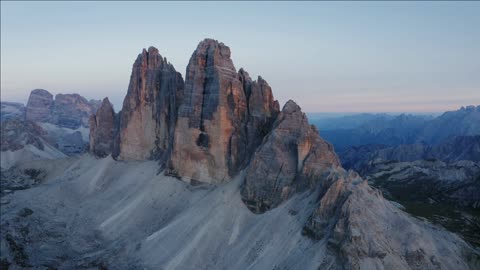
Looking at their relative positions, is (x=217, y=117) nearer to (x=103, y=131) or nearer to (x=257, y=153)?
(x=257, y=153)

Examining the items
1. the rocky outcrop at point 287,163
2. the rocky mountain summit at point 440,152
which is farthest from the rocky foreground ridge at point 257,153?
the rocky mountain summit at point 440,152

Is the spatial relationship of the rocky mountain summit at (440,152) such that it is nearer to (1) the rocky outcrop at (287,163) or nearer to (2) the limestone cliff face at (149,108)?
(2) the limestone cliff face at (149,108)

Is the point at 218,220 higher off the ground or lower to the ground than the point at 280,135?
lower

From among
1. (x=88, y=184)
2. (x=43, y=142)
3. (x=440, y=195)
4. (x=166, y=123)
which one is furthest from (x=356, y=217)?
(x=43, y=142)

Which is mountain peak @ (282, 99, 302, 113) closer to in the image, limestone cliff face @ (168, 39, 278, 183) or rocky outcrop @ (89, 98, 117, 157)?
limestone cliff face @ (168, 39, 278, 183)

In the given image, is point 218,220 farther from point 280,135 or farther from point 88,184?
point 88,184
